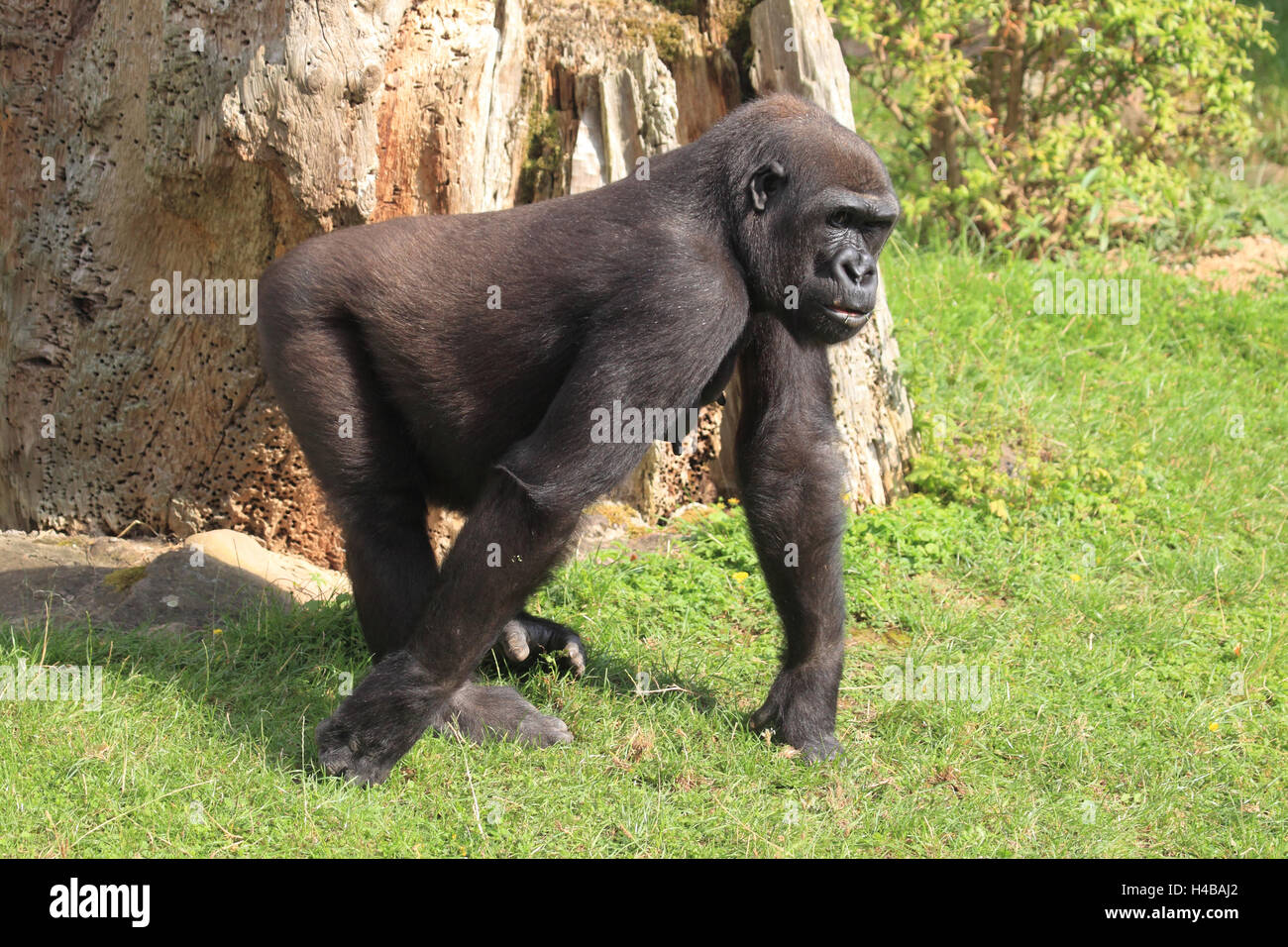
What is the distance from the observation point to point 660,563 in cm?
581

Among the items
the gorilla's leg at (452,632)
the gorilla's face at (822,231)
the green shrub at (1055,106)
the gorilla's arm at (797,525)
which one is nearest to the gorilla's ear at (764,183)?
the gorilla's face at (822,231)

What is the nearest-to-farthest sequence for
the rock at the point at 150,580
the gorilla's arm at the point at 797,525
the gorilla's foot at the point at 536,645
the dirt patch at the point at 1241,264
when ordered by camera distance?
the gorilla's arm at the point at 797,525
the gorilla's foot at the point at 536,645
the rock at the point at 150,580
the dirt patch at the point at 1241,264

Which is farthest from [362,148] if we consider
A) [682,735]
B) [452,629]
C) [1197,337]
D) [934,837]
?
[1197,337]

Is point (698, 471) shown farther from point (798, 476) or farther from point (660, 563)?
point (798, 476)

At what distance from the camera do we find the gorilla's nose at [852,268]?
412cm

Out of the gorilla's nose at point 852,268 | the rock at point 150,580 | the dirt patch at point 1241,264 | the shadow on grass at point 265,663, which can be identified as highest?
the dirt patch at point 1241,264

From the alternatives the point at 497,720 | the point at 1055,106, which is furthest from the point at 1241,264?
the point at 497,720

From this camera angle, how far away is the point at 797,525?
14.8ft

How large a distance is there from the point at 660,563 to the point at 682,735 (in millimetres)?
1466

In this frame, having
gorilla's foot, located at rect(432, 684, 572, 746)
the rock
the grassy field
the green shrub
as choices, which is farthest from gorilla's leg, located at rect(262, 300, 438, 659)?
the green shrub

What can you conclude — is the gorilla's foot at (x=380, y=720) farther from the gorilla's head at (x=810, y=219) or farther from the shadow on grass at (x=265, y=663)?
the gorilla's head at (x=810, y=219)

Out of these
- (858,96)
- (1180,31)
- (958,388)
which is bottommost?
(958,388)

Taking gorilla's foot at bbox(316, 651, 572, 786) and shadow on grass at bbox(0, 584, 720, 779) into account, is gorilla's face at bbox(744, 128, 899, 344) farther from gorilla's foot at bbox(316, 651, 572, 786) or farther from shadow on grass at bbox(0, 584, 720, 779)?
gorilla's foot at bbox(316, 651, 572, 786)

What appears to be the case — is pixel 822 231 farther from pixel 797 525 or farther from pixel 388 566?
pixel 388 566
